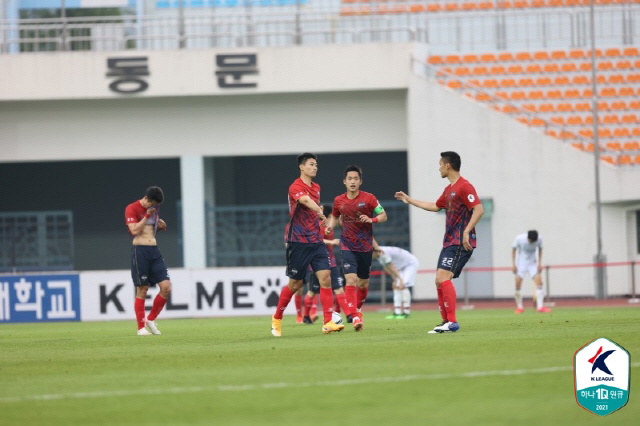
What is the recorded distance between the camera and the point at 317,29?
31703 mm

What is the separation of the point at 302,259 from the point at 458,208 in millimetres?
1942

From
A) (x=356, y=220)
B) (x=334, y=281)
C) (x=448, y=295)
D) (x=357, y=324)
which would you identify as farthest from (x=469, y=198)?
(x=334, y=281)

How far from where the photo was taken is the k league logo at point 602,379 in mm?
6754

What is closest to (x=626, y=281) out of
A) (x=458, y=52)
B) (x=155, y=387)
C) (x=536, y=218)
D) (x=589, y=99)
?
(x=536, y=218)

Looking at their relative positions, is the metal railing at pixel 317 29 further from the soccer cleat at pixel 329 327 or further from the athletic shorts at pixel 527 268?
the soccer cleat at pixel 329 327

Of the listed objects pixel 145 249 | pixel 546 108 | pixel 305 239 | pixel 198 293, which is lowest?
pixel 198 293

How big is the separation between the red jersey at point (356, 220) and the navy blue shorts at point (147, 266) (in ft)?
8.27

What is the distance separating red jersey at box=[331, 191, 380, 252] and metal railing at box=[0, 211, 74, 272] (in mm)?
19402

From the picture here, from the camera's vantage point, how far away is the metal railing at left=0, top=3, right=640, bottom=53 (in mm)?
31219

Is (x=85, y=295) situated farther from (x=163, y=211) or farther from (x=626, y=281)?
(x=626, y=281)

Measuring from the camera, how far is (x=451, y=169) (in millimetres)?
12625

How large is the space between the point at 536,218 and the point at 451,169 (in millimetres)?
18083

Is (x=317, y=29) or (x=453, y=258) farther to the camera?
(x=317, y=29)

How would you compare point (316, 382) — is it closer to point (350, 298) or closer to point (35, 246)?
point (350, 298)
